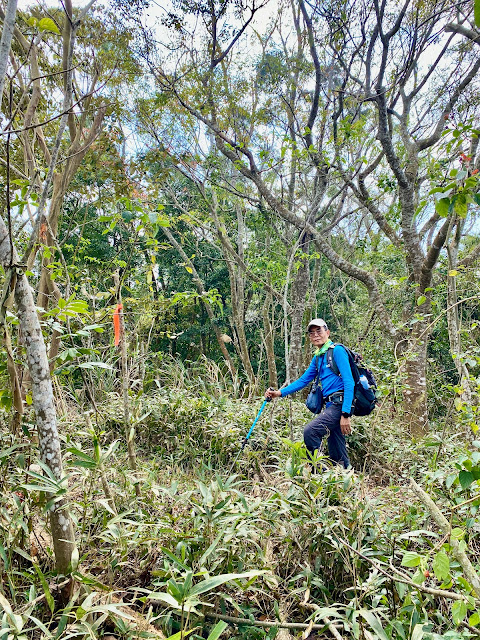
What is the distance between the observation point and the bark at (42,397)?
1397mm

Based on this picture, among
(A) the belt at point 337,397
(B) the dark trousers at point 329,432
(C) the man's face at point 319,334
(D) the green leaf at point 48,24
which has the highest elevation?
(D) the green leaf at point 48,24

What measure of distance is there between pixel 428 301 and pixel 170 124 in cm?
571

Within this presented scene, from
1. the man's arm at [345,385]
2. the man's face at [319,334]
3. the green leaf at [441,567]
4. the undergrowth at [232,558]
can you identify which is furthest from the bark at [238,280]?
the green leaf at [441,567]

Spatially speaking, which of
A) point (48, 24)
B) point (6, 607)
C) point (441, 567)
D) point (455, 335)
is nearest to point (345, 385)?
point (455, 335)

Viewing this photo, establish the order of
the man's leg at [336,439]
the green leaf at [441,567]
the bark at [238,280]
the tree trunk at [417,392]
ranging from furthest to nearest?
the bark at [238,280]
the tree trunk at [417,392]
the man's leg at [336,439]
the green leaf at [441,567]

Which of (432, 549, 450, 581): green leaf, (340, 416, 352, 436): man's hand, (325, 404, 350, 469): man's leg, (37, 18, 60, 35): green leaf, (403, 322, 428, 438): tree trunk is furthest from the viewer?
(403, 322, 428, 438): tree trunk

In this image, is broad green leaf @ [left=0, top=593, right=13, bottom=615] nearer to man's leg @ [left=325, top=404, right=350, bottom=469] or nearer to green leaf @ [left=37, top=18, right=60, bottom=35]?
green leaf @ [left=37, top=18, right=60, bottom=35]

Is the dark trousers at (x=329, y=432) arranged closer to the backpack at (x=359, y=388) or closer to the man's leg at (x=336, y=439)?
the man's leg at (x=336, y=439)

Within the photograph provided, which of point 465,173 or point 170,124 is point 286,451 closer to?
point 465,173

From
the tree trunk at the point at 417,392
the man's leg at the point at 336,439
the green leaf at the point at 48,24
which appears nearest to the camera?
the green leaf at the point at 48,24

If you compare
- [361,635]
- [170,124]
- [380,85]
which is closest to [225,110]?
[170,124]

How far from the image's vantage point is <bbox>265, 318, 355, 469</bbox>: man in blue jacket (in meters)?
3.12

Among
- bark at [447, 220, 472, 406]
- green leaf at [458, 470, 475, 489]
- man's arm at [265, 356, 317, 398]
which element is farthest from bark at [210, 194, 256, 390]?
green leaf at [458, 470, 475, 489]

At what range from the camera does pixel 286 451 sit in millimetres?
3279
